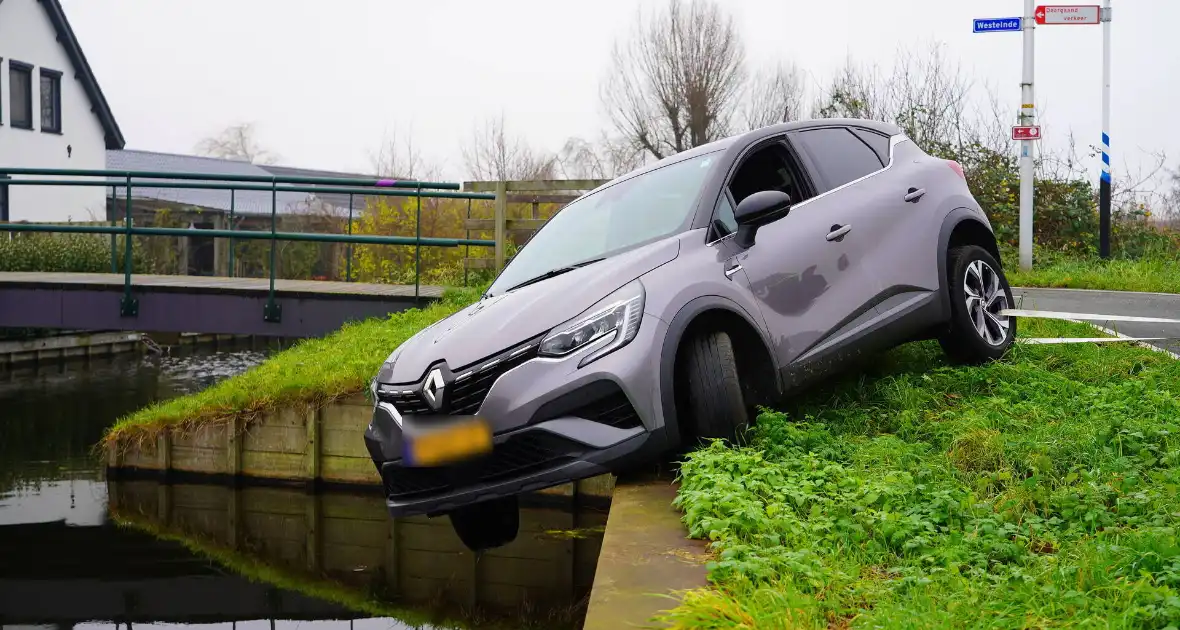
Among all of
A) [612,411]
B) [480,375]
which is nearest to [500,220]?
[480,375]

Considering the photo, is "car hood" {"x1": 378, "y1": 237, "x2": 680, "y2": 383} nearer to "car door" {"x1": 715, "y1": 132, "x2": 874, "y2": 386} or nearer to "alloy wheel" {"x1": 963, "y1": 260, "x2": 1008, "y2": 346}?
"car door" {"x1": 715, "y1": 132, "x2": 874, "y2": 386}

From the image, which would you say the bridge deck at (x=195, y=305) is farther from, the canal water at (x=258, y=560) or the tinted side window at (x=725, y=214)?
the tinted side window at (x=725, y=214)

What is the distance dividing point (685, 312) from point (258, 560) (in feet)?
15.8

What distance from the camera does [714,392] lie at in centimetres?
482

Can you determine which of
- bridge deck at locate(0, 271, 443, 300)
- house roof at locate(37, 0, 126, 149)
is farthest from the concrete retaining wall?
house roof at locate(37, 0, 126, 149)

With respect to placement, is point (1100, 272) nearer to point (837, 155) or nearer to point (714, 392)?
point (837, 155)

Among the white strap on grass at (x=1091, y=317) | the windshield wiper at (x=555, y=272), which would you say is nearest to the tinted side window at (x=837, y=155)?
the windshield wiper at (x=555, y=272)

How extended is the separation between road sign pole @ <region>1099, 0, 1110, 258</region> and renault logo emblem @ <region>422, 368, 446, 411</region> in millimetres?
15728

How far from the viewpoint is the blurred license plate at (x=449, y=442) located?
14.9 feet

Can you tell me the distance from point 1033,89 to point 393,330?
10.8m

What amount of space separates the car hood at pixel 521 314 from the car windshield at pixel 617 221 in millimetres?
331

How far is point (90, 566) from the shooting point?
25.8ft

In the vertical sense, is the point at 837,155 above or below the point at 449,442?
above

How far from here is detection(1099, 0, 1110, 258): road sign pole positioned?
1747cm
